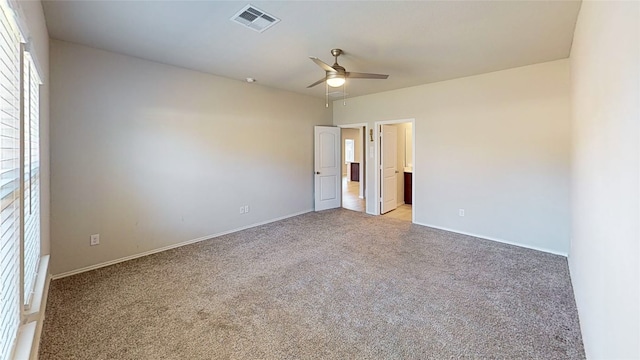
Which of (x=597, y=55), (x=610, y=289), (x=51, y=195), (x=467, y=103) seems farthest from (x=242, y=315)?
(x=467, y=103)

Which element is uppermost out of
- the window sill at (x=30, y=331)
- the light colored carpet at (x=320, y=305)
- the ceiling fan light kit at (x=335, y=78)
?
the ceiling fan light kit at (x=335, y=78)

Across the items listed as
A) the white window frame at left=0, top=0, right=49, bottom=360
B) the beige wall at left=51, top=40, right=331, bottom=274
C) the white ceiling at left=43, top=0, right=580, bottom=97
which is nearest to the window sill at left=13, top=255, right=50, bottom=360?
the white window frame at left=0, top=0, right=49, bottom=360

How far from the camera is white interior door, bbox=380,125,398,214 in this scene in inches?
231

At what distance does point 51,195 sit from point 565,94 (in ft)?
20.6

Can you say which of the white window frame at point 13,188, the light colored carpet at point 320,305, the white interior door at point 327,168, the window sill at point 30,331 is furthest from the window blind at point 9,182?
the white interior door at point 327,168

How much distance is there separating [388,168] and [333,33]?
12.5 ft

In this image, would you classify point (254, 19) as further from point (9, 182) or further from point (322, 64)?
point (9, 182)

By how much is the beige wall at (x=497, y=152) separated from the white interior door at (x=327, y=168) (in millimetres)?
1618

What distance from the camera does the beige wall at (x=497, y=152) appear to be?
360 cm

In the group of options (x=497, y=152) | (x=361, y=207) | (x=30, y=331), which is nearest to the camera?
(x=30, y=331)

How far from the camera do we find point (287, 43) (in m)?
3.07

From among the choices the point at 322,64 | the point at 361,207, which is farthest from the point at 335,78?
the point at 361,207

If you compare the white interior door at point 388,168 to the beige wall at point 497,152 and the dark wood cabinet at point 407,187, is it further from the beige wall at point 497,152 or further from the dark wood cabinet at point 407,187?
the beige wall at point 497,152

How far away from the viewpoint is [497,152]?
4.11 metres
